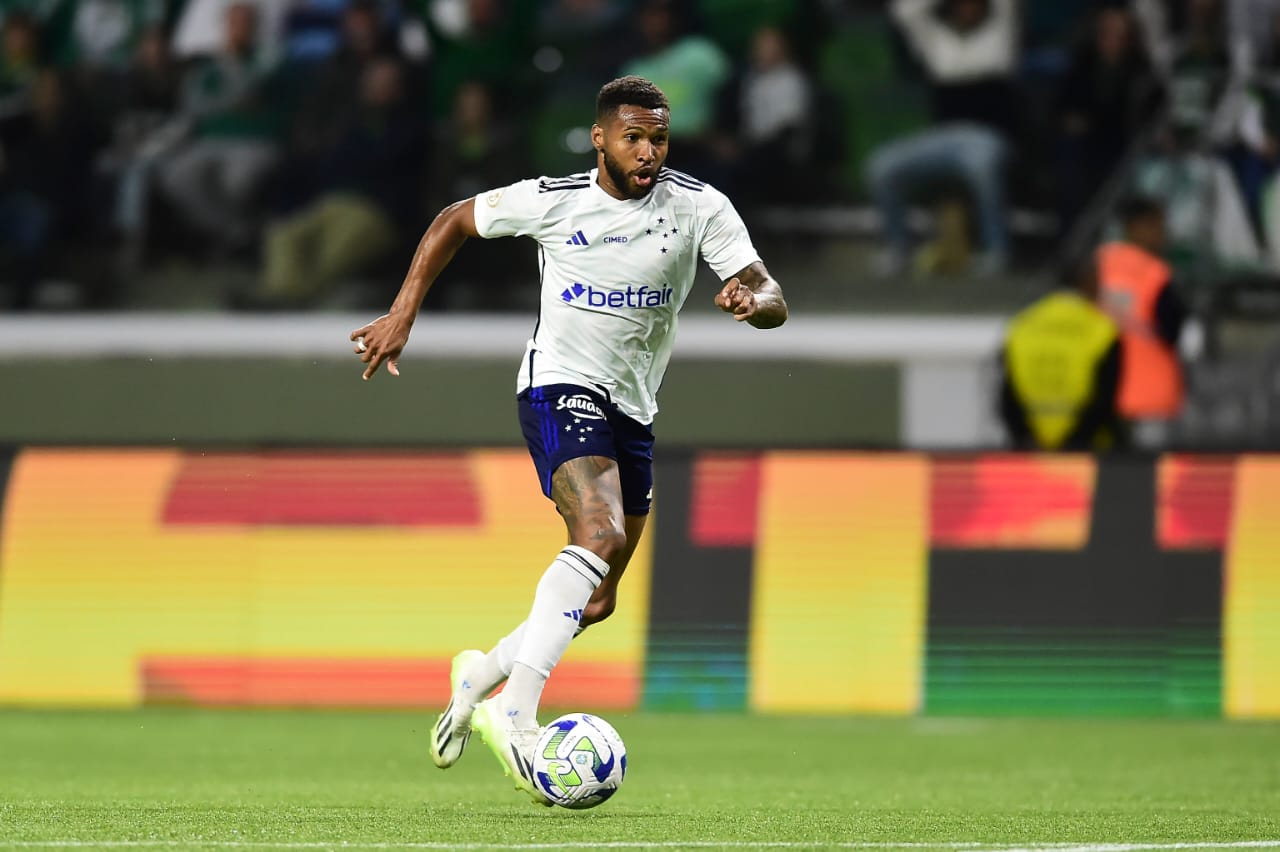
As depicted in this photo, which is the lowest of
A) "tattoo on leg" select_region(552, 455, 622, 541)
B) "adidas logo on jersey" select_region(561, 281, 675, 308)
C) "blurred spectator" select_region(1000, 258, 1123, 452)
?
"blurred spectator" select_region(1000, 258, 1123, 452)

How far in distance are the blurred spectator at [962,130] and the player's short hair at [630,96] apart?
7.95 m

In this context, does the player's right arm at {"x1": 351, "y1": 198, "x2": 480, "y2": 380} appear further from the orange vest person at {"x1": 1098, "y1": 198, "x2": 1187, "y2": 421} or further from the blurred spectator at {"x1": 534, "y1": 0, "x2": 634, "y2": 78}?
the blurred spectator at {"x1": 534, "y1": 0, "x2": 634, "y2": 78}

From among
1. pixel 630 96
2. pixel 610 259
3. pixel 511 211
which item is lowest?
pixel 610 259

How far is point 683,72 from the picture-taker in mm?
14031

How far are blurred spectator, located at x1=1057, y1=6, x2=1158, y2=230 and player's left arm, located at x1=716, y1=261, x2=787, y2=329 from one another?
8283mm

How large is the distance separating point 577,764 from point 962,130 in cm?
906

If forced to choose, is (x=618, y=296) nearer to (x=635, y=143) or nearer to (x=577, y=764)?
(x=635, y=143)

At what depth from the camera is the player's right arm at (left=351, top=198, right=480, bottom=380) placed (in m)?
5.90

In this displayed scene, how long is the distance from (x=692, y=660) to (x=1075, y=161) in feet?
18.0

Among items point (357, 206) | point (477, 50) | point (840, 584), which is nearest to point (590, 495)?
point (840, 584)

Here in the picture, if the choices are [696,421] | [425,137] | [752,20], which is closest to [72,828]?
[696,421]

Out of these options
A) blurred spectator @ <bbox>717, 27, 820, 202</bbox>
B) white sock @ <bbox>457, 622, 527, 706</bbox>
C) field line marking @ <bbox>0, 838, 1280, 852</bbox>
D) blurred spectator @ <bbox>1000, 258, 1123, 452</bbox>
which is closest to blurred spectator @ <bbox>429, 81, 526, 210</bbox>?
blurred spectator @ <bbox>717, 27, 820, 202</bbox>

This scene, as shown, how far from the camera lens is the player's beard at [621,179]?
6.00 m

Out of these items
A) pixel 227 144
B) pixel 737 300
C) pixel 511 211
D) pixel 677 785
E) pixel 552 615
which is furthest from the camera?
pixel 227 144
